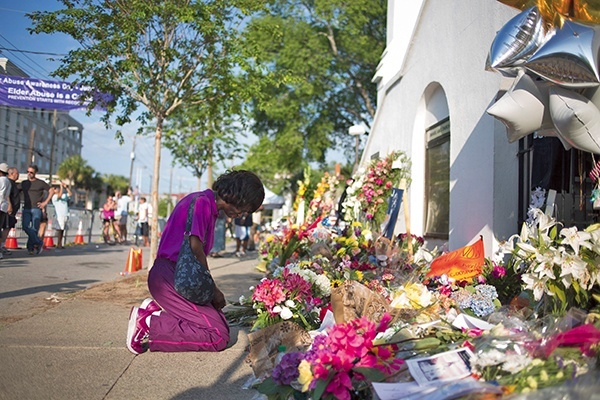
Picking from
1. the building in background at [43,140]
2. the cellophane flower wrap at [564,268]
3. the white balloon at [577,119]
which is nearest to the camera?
the cellophane flower wrap at [564,268]

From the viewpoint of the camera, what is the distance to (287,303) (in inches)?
167

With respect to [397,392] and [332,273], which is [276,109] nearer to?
[332,273]

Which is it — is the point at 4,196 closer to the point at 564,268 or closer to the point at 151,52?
the point at 151,52

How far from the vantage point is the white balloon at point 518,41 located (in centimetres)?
355

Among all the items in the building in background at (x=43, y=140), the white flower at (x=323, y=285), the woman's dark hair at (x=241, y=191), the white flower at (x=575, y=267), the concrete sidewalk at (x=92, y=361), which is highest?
the building in background at (x=43, y=140)

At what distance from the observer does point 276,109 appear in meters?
23.6

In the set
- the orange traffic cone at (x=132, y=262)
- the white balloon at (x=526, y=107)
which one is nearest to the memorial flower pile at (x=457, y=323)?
the white balloon at (x=526, y=107)

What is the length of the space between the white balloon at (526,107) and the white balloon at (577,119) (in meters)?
0.20

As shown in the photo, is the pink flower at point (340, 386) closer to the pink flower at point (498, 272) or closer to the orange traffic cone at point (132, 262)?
the pink flower at point (498, 272)

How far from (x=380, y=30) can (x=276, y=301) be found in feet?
77.3

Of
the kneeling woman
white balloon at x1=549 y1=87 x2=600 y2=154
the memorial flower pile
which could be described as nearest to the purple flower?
the memorial flower pile

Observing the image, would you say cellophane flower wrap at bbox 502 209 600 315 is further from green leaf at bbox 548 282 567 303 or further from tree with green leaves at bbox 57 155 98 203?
tree with green leaves at bbox 57 155 98 203


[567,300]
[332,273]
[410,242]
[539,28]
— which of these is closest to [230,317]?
[332,273]

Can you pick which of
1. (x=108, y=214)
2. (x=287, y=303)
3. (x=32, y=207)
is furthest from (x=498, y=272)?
(x=108, y=214)
